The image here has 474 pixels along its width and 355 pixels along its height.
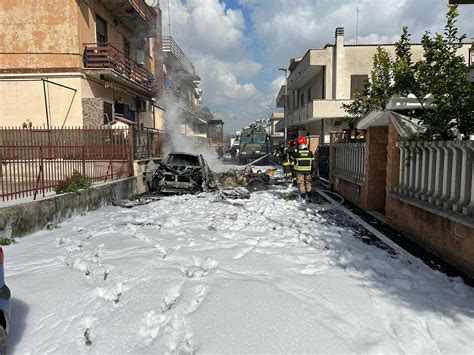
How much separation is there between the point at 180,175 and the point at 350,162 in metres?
5.45

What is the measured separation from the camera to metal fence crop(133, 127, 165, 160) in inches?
549

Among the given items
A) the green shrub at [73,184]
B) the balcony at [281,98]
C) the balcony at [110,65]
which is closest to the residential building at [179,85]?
the balcony at [281,98]

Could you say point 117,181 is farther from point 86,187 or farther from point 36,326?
point 36,326

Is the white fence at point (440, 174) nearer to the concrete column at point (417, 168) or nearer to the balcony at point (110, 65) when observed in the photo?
the concrete column at point (417, 168)

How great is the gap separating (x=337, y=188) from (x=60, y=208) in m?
8.62

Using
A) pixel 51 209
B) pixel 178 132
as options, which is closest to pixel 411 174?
pixel 51 209

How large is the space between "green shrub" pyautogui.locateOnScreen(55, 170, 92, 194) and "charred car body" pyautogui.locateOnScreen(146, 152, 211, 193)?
9.86 ft

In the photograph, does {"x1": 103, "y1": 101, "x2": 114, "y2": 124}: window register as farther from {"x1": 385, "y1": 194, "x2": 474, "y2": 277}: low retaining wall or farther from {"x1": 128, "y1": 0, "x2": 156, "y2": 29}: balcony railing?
{"x1": 385, "y1": 194, "x2": 474, "y2": 277}: low retaining wall

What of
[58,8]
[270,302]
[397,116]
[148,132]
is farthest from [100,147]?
[270,302]

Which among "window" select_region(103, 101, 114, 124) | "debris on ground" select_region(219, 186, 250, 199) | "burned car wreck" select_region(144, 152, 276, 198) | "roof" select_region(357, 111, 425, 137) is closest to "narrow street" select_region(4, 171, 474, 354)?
"roof" select_region(357, 111, 425, 137)

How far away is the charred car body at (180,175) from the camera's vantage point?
1170 centimetres

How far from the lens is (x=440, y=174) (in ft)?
17.0

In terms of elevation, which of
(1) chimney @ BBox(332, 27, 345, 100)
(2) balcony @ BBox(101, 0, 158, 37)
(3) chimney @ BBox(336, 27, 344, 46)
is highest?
(2) balcony @ BBox(101, 0, 158, 37)

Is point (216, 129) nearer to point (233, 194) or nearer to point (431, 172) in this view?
point (233, 194)
